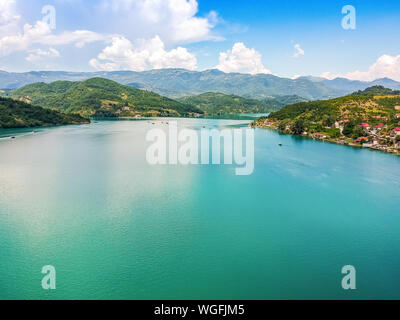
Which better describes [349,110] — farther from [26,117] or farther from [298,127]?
[26,117]

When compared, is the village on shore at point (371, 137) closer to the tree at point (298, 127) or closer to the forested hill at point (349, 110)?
the tree at point (298, 127)

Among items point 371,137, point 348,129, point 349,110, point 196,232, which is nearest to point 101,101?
point 349,110

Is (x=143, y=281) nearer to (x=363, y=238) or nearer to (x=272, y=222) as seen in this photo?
(x=272, y=222)

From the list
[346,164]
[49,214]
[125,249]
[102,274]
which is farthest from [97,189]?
[346,164]

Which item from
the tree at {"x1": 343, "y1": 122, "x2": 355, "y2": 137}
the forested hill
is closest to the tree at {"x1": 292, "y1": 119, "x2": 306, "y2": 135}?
the forested hill

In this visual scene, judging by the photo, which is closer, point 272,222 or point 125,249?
point 125,249

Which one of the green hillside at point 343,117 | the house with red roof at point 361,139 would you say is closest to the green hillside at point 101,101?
the green hillside at point 343,117
